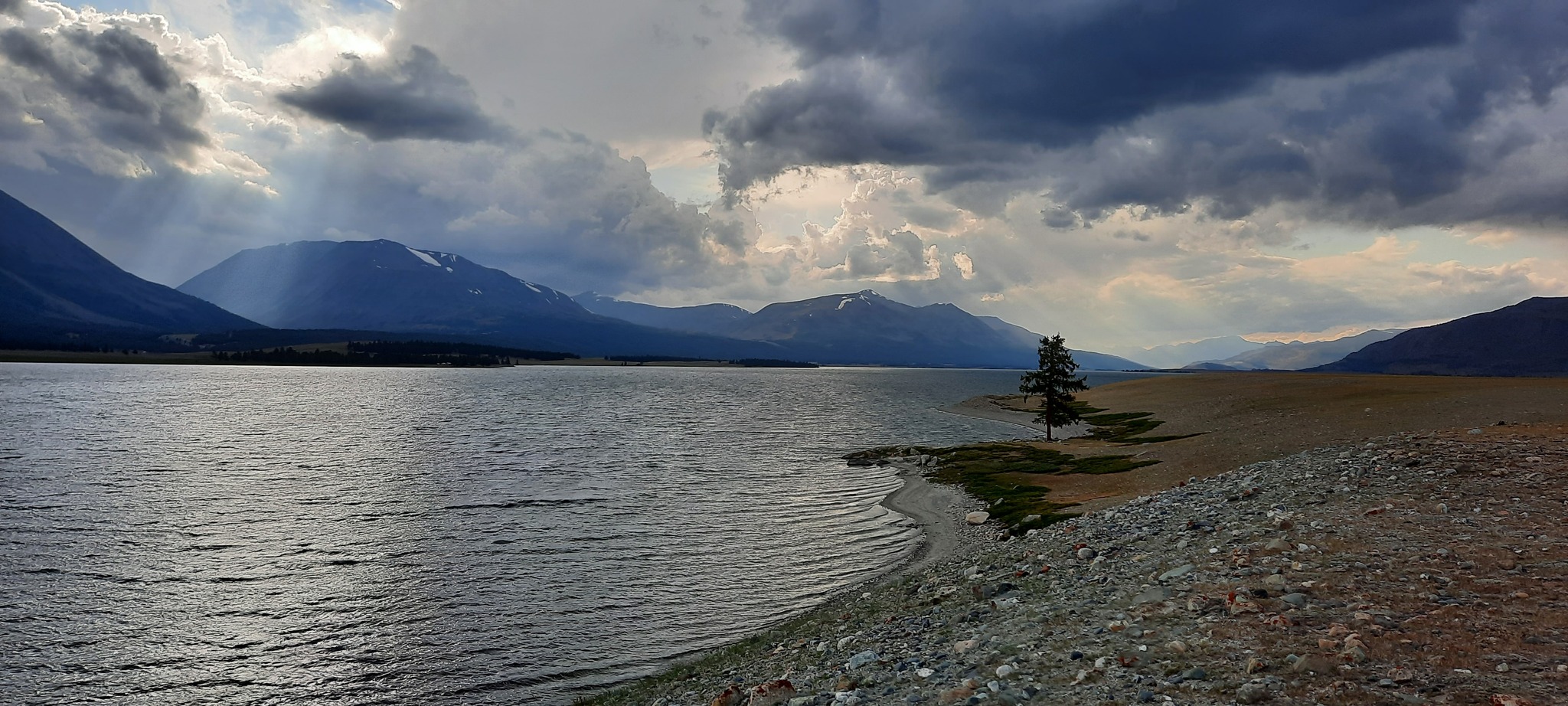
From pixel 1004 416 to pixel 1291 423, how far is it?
75.8 m

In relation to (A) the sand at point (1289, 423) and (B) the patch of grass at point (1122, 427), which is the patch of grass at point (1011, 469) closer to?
(A) the sand at point (1289, 423)

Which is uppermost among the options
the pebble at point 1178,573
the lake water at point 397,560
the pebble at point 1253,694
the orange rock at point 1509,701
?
the orange rock at point 1509,701

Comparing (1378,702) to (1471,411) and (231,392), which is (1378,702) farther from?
(231,392)

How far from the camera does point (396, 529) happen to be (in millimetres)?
41188

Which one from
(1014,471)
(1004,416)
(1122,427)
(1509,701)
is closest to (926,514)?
(1014,471)

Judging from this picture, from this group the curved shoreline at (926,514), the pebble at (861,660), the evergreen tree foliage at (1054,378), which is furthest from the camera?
the evergreen tree foliage at (1054,378)

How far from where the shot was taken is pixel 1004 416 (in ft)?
453

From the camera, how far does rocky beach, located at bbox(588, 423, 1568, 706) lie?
11508mm

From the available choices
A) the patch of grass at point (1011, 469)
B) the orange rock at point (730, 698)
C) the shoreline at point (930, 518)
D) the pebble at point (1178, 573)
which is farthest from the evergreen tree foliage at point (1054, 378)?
the orange rock at point (730, 698)

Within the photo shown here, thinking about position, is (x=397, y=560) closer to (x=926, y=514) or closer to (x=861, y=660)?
(x=861, y=660)

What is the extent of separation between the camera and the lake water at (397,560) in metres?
23.2

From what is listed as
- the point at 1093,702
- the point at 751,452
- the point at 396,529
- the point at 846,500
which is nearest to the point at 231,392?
the point at 751,452

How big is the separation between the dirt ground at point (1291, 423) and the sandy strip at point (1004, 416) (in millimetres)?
12377

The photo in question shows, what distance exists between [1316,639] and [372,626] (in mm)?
28014
